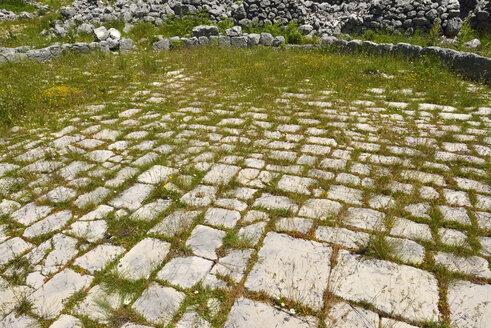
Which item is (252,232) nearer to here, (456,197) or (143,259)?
(143,259)

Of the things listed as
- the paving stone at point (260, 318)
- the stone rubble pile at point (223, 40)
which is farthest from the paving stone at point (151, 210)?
the stone rubble pile at point (223, 40)

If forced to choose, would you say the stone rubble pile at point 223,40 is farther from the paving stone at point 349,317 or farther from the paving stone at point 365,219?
the paving stone at point 349,317

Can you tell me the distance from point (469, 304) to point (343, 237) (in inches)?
39.1

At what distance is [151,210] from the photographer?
347cm

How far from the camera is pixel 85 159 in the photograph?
4.48 meters

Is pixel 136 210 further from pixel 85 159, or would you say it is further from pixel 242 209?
pixel 85 159

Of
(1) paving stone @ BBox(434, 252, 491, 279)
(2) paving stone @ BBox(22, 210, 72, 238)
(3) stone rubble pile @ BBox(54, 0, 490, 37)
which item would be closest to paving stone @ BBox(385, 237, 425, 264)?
(1) paving stone @ BBox(434, 252, 491, 279)

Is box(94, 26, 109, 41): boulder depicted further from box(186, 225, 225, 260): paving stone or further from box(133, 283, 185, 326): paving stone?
box(133, 283, 185, 326): paving stone

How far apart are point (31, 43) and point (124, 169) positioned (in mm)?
9139

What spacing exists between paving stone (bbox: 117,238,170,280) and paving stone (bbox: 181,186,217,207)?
64cm

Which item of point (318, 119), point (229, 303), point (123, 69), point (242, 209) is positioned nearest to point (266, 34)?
point (123, 69)

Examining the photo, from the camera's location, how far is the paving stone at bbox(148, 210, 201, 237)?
124 inches

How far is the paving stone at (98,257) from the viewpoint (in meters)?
2.80

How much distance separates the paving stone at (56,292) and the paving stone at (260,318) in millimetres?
1176
